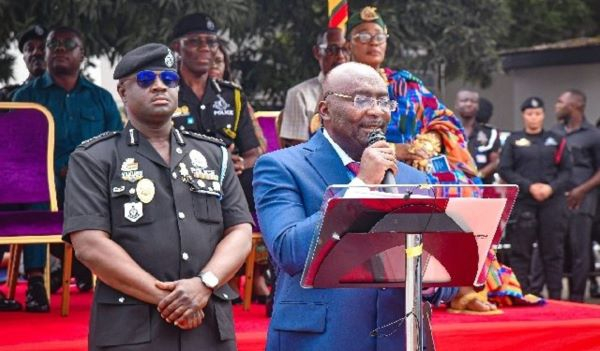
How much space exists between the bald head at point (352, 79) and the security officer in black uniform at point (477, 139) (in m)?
9.80

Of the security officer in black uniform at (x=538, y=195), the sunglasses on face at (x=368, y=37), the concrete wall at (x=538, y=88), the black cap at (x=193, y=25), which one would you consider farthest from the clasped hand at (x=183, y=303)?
the concrete wall at (x=538, y=88)

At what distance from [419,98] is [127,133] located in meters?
2.79

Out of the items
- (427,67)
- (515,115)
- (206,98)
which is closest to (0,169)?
(206,98)

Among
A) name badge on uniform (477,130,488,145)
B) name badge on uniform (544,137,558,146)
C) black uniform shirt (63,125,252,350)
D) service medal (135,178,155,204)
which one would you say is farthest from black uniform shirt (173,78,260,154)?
name badge on uniform (477,130,488,145)

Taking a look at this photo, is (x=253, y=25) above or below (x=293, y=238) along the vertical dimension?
above

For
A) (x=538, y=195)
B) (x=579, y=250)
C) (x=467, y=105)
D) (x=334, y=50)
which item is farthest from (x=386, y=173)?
(x=467, y=105)

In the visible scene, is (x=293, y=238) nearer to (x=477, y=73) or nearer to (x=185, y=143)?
(x=185, y=143)

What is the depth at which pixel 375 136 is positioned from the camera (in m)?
4.47

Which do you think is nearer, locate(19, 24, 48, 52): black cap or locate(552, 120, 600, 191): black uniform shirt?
locate(19, 24, 48, 52): black cap

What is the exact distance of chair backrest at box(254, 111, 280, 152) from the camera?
9.69m

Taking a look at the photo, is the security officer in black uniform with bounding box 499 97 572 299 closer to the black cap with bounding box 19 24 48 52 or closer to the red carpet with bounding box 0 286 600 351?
the red carpet with bounding box 0 286 600 351

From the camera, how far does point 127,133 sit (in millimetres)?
5496

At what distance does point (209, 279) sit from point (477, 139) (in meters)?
9.60

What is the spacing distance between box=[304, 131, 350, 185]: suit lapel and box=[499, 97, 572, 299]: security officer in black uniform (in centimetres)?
885
